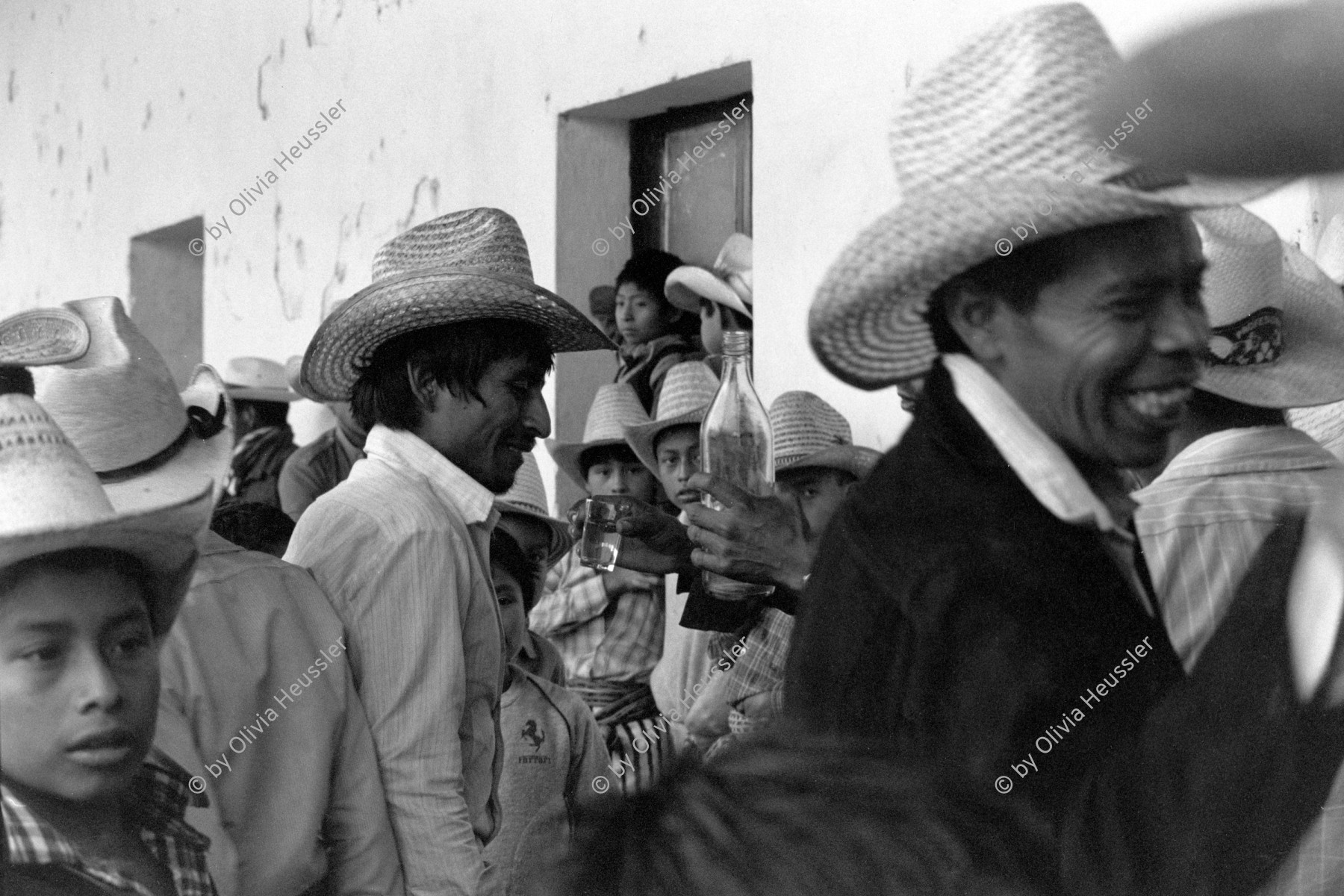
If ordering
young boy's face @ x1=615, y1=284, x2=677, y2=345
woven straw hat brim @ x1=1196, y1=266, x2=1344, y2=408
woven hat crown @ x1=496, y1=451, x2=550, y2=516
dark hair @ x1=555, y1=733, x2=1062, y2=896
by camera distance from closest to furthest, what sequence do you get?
dark hair @ x1=555, y1=733, x2=1062, y2=896, woven straw hat brim @ x1=1196, y1=266, x2=1344, y2=408, woven hat crown @ x1=496, y1=451, x2=550, y2=516, young boy's face @ x1=615, y1=284, x2=677, y2=345

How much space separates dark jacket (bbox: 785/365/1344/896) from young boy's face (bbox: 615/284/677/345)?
344cm

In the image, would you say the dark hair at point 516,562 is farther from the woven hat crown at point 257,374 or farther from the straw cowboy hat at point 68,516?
the woven hat crown at point 257,374

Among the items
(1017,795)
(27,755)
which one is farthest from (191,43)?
(1017,795)

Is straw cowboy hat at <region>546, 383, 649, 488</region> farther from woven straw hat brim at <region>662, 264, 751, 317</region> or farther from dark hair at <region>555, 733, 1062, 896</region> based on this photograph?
dark hair at <region>555, 733, 1062, 896</region>

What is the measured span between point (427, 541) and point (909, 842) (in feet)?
5.63

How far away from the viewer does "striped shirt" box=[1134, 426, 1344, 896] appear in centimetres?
143

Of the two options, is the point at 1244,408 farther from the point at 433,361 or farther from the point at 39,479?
the point at 39,479

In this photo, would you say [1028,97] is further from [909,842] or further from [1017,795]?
[909,842]

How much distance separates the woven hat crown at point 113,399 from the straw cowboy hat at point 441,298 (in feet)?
2.17

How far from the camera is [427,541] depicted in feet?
8.27

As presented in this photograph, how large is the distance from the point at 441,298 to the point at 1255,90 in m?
2.16

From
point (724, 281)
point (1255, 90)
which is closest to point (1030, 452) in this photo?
point (1255, 90)

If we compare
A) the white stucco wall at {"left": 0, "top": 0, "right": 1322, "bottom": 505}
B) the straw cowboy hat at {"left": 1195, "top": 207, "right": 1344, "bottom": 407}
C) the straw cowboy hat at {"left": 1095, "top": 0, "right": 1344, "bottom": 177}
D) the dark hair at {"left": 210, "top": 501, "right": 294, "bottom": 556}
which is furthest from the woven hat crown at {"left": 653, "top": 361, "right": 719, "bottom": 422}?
the straw cowboy hat at {"left": 1095, "top": 0, "right": 1344, "bottom": 177}

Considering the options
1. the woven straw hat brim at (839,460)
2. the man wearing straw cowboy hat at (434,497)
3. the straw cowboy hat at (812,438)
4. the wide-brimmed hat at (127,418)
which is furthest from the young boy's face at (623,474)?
the wide-brimmed hat at (127,418)
